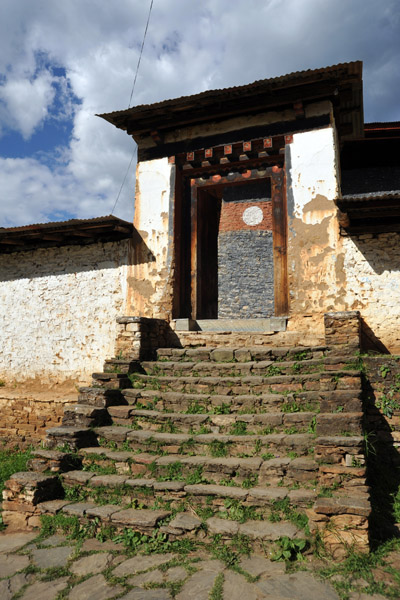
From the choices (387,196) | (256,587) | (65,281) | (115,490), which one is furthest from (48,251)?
(256,587)

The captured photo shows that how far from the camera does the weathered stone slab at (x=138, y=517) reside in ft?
12.9

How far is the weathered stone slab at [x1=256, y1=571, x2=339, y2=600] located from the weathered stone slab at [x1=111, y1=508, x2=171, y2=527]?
1.23 metres

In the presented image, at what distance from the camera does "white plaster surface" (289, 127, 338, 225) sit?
741cm

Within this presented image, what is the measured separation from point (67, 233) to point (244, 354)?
4694 mm

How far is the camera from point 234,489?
13.6 ft

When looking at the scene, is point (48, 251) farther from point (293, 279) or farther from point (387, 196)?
point (387, 196)

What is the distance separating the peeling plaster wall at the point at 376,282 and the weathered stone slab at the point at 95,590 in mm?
5276

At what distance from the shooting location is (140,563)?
354 cm

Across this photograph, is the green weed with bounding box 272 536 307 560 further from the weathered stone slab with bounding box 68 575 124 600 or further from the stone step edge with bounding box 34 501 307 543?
the weathered stone slab with bounding box 68 575 124 600

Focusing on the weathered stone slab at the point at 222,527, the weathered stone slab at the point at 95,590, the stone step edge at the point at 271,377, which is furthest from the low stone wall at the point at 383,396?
the weathered stone slab at the point at 95,590

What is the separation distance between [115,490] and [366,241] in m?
5.43

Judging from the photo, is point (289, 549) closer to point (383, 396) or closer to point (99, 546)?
point (99, 546)

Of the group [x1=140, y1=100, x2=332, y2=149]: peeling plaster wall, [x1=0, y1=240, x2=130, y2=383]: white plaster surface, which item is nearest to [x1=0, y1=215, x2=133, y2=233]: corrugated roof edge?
[x1=0, y1=240, x2=130, y2=383]: white plaster surface

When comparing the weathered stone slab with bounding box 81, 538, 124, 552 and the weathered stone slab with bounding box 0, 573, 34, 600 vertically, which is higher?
the weathered stone slab with bounding box 81, 538, 124, 552
